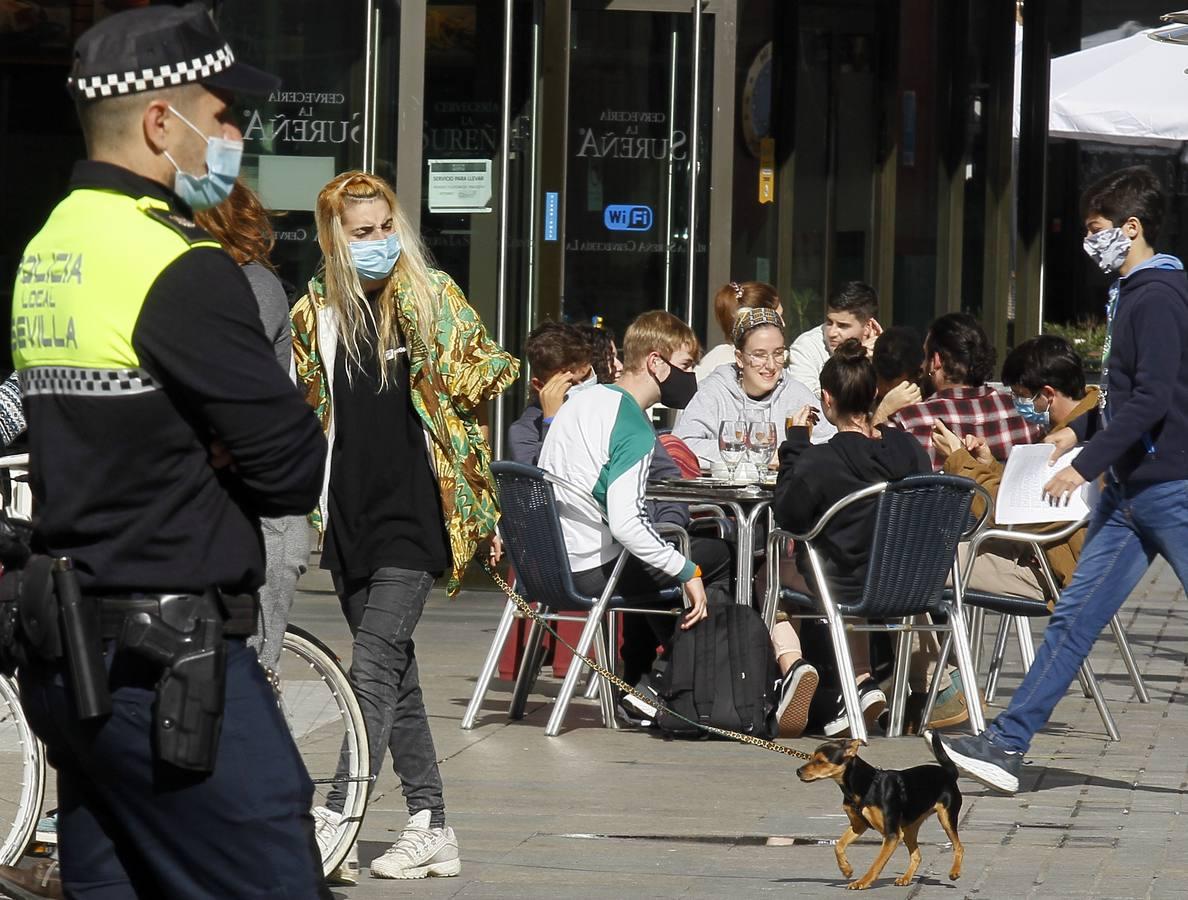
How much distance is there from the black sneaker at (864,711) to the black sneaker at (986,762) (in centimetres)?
134

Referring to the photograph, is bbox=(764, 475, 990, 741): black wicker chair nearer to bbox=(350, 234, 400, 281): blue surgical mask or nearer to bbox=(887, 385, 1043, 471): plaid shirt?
bbox=(887, 385, 1043, 471): plaid shirt

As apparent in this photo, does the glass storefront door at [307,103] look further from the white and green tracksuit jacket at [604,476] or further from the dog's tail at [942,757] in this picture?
the dog's tail at [942,757]

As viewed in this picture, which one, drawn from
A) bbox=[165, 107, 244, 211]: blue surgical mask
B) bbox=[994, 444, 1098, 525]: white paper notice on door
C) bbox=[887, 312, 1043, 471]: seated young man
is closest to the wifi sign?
bbox=[887, 312, 1043, 471]: seated young man

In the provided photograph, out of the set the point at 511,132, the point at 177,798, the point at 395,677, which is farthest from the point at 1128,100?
the point at 177,798

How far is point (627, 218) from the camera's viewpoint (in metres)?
12.0

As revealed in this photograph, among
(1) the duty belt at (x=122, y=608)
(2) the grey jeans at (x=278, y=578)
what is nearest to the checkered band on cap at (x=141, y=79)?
(1) the duty belt at (x=122, y=608)

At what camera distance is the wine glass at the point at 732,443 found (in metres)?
8.28

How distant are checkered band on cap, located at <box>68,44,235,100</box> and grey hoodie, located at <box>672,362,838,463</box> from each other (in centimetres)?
630

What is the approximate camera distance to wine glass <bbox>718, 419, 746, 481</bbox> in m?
8.28

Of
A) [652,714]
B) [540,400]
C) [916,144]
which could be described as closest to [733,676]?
[652,714]

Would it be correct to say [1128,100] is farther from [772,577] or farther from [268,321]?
[268,321]

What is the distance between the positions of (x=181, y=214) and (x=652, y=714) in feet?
16.3

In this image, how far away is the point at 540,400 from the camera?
8.77m

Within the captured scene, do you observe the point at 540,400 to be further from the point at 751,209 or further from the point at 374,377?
the point at 751,209
